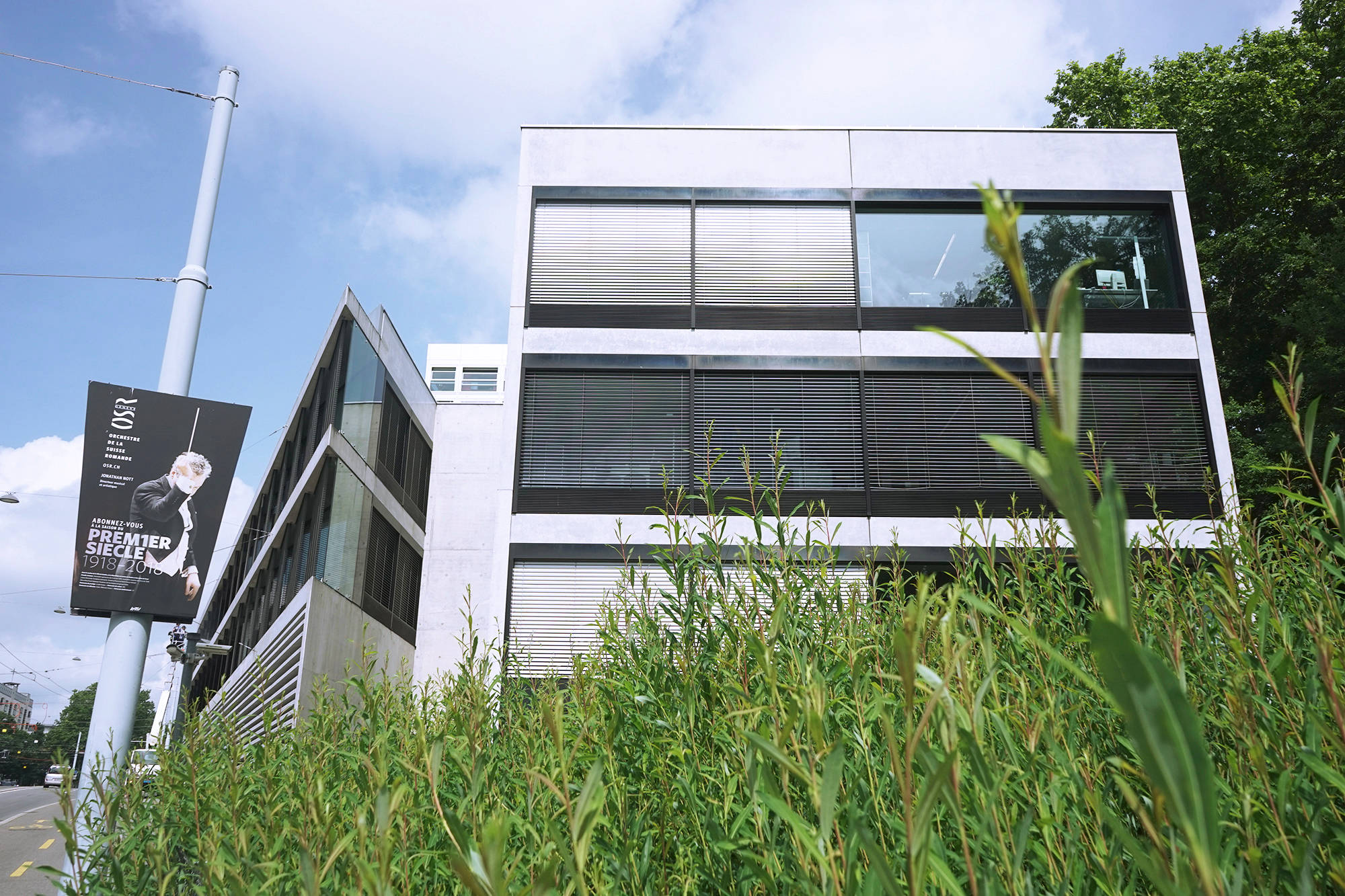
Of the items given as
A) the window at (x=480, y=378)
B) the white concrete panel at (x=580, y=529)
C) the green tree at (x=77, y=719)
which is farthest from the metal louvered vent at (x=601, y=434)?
the green tree at (x=77, y=719)

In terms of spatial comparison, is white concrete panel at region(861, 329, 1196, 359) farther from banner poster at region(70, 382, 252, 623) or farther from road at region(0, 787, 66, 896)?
road at region(0, 787, 66, 896)

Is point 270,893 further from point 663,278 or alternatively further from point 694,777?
point 663,278

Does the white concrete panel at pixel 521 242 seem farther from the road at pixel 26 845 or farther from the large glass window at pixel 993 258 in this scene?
the road at pixel 26 845

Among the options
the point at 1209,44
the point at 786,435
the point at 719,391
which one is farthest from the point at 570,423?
the point at 1209,44

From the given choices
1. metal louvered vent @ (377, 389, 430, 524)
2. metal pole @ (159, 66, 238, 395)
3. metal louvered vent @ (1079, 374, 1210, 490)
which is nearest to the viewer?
metal pole @ (159, 66, 238, 395)

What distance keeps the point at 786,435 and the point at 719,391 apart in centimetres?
138

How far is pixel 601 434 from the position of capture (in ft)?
48.3

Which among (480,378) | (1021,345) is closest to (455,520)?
(1021,345)

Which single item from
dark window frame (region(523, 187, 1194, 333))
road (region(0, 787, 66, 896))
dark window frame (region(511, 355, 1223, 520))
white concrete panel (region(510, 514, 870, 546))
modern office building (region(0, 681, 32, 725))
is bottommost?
road (region(0, 787, 66, 896))

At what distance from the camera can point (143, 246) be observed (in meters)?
8.73

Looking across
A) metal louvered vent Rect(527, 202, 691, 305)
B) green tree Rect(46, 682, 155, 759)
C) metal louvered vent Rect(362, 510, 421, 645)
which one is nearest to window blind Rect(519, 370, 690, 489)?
metal louvered vent Rect(527, 202, 691, 305)

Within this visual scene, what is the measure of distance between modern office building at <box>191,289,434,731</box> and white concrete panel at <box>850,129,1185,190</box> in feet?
38.3

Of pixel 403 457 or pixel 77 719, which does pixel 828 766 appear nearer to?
pixel 403 457

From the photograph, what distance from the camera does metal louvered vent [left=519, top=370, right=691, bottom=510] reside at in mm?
14359
